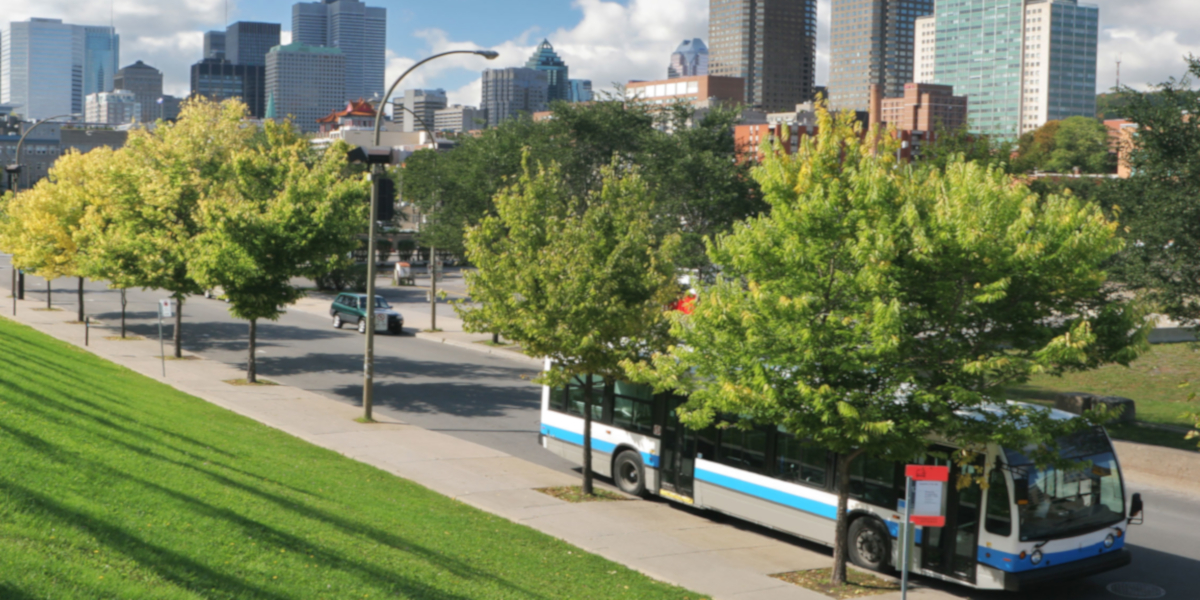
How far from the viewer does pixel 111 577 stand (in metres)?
7.14

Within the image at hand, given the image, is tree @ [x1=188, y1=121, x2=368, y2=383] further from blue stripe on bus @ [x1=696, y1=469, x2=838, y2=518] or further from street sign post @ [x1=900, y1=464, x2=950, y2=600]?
street sign post @ [x1=900, y1=464, x2=950, y2=600]

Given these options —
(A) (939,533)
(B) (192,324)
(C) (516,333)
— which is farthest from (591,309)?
(B) (192,324)

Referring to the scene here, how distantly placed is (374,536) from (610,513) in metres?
5.17

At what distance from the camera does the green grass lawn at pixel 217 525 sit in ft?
24.8

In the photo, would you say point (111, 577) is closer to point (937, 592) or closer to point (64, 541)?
point (64, 541)

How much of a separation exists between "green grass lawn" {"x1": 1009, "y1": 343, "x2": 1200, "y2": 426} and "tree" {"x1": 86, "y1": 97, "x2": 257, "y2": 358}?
22.6 m

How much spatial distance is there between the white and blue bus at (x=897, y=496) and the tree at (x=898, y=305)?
84cm

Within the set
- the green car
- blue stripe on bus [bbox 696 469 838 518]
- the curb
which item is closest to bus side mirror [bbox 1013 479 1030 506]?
blue stripe on bus [bbox 696 469 838 518]

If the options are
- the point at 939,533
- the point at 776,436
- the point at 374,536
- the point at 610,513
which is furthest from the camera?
the point at 610,513

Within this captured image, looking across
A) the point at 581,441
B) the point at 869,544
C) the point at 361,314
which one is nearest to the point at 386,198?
the point at 581,441

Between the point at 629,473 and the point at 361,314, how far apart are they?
25787 mm

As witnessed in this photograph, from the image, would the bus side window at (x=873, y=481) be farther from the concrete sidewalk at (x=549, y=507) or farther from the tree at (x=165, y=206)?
the tree at (x=165, y=206)

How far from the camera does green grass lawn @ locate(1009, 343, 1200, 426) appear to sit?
2427 cm

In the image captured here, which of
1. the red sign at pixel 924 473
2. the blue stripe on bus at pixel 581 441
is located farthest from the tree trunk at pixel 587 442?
the red sign at pixel 924 473
